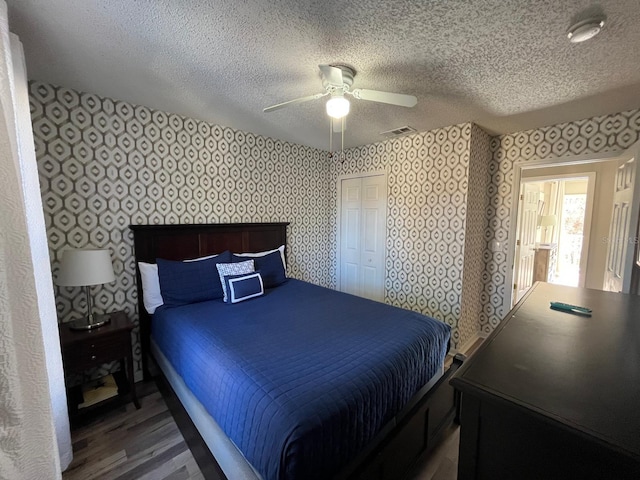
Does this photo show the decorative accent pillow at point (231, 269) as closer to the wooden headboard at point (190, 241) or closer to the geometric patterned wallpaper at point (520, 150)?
the wooden headboard at point (190, 241)

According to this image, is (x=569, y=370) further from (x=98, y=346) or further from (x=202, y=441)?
(x=98, y=346)

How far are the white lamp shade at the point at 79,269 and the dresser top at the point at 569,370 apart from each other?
2224 millimetres

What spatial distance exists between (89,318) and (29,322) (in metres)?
1.36

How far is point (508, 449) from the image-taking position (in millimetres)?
758

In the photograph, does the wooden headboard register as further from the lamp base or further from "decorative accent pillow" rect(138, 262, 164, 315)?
the lamp base

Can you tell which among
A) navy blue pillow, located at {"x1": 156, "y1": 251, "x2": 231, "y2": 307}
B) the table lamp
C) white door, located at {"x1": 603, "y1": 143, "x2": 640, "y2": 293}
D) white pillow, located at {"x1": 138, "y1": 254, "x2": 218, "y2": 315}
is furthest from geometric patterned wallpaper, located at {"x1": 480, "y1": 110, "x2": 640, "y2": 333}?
the table lamp

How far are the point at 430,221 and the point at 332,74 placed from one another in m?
2.00

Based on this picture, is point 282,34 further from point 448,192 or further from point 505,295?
point 505,295

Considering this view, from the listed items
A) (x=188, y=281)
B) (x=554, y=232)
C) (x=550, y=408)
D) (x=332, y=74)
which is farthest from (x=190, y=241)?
(x=554, y=232)

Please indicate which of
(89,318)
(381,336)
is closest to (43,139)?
(89,318)

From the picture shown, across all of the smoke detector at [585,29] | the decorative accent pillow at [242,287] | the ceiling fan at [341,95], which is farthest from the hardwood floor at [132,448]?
the smoke detector at [585,29]

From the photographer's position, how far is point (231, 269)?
249 centimetres

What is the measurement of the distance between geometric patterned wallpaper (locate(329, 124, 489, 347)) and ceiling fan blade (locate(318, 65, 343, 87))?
1.68m

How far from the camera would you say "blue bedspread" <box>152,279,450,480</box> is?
3.59 feet
